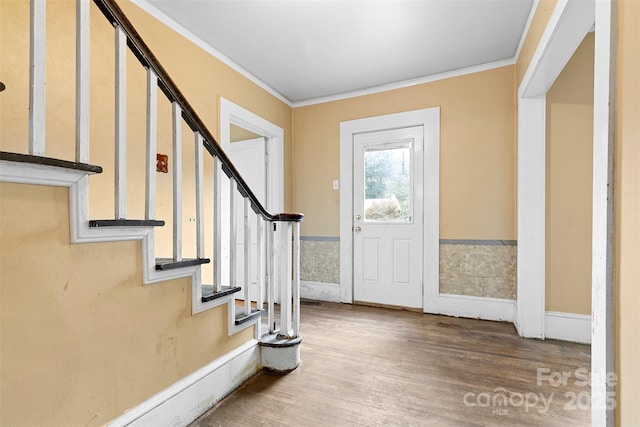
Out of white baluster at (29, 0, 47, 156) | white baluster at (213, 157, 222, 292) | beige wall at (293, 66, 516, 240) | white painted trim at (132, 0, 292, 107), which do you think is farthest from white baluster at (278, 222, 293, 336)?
beige wall at (293, 66, 516, 240)

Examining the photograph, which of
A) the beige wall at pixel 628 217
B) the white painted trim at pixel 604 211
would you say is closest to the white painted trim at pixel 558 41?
the white painted trim at pixel 604 211

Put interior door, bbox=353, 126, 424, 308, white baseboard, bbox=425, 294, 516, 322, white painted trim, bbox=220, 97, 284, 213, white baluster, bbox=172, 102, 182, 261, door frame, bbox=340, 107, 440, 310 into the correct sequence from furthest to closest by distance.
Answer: white painted trim, bbox=220, 97, 284, 213, interior door, bbox=353, 126, 424, 308, door frame, bbox=340, 107, 440, 310, white baseboard, bbox=425, 294, 516, 322, white baluster, bbox=172, 102, 182, 261

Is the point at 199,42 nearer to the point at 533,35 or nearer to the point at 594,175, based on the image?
the point at 533,35

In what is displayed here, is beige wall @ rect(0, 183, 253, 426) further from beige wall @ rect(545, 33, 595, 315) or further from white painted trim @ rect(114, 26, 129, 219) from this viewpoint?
beige wall @ rect(545, 33, 595, 315)

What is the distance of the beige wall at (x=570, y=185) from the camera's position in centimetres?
236

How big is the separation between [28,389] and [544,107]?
138 inches

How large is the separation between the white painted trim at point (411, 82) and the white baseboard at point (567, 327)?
2.38m

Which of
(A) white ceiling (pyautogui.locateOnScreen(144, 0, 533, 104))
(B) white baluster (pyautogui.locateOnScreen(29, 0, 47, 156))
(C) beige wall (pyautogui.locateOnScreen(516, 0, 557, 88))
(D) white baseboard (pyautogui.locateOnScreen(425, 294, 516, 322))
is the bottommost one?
(D) white baseboard (pyautogui.locateOnScreen(425, 294, 516, 322))

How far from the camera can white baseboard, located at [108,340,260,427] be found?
4.02 ft

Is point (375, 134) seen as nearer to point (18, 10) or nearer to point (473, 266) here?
point (473, 266)

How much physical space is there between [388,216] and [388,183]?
387mm

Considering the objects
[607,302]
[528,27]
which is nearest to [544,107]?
[528,27]

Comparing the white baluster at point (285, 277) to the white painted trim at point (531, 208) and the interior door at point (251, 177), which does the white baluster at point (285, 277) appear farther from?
the white painted trim at point (531, 208)

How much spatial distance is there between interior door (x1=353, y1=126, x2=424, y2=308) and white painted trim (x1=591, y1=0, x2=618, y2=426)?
6.98 feet
